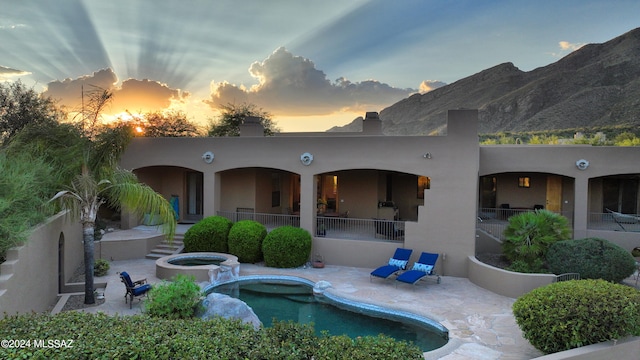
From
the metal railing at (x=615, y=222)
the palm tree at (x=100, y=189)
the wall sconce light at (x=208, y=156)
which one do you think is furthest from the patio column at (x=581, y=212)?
the palm tree at (x=100, y=189)

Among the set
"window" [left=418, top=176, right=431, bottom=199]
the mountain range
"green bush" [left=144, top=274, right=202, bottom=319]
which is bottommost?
"green bush" [left=144, top=274, right=202, bottom=319]

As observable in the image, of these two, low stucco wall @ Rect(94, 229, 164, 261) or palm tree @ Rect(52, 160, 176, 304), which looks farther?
low stucco wall @ Rect(94, 229, 164, 261)

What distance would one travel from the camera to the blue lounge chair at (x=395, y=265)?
46.6 feet

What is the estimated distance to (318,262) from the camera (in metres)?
16.6

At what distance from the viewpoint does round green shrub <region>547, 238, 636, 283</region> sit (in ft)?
41.4

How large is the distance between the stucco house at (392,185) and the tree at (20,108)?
6.85m

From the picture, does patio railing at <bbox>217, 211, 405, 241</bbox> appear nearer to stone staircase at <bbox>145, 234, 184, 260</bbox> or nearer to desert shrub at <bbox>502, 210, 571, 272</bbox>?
stone staircase at <bbox>145, 234, 184, 260</bbox>

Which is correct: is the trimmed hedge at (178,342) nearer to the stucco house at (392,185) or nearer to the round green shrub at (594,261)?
the round green shrub at (594,261)

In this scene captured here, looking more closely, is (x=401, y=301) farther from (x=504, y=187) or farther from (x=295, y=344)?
(x=504, y=187)

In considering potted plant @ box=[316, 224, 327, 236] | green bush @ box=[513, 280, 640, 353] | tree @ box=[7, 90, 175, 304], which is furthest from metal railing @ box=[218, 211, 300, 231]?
green bush @ box=[513, 280, 640, 353]

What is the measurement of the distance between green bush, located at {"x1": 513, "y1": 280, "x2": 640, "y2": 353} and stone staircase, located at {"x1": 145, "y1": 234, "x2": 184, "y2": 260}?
14.0 m

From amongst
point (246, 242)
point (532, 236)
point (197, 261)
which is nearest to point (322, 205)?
point (246, 242)

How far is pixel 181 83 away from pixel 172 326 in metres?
28.3

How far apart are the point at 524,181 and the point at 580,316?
15346mm
